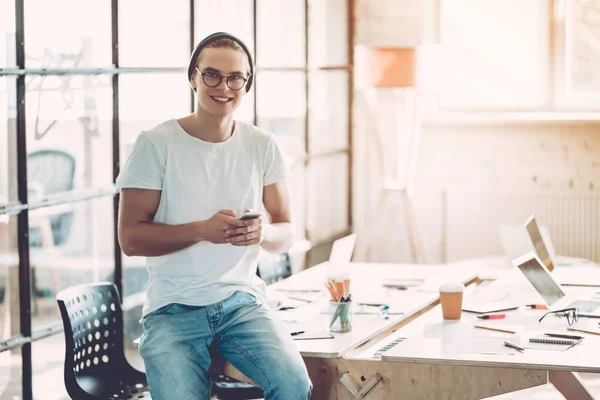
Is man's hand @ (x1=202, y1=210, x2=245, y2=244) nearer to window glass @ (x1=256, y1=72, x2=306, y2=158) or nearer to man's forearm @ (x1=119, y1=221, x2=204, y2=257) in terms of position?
man's forearm @ (x1=119, y1=221, x2=204, y2=257)

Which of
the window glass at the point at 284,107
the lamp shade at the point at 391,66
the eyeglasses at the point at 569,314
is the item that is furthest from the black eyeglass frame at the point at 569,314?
the lamp shade at the point at 391,66

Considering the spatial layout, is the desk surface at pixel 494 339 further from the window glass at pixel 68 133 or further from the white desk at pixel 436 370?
the window glass at pixel 68 133

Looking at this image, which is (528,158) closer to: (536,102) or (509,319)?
(536,102)

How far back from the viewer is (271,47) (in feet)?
17.6

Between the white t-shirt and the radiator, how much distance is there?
11.4 ft

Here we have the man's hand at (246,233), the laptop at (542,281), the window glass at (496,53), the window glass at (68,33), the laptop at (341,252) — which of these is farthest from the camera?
the window glass at (496,53)

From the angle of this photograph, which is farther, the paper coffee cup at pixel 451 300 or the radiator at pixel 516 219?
the radiator at pixel 516 219

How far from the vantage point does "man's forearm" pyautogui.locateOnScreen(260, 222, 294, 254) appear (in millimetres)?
2863

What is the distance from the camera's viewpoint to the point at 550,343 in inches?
104

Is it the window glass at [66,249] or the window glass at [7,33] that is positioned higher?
the window glass at [7,33]

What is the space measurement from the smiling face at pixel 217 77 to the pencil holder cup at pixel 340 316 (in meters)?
0.67

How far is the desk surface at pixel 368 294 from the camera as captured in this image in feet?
8.84

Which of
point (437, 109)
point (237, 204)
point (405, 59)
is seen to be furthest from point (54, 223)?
point (437, 109)

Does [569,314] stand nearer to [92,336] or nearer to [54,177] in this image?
[92,336]
